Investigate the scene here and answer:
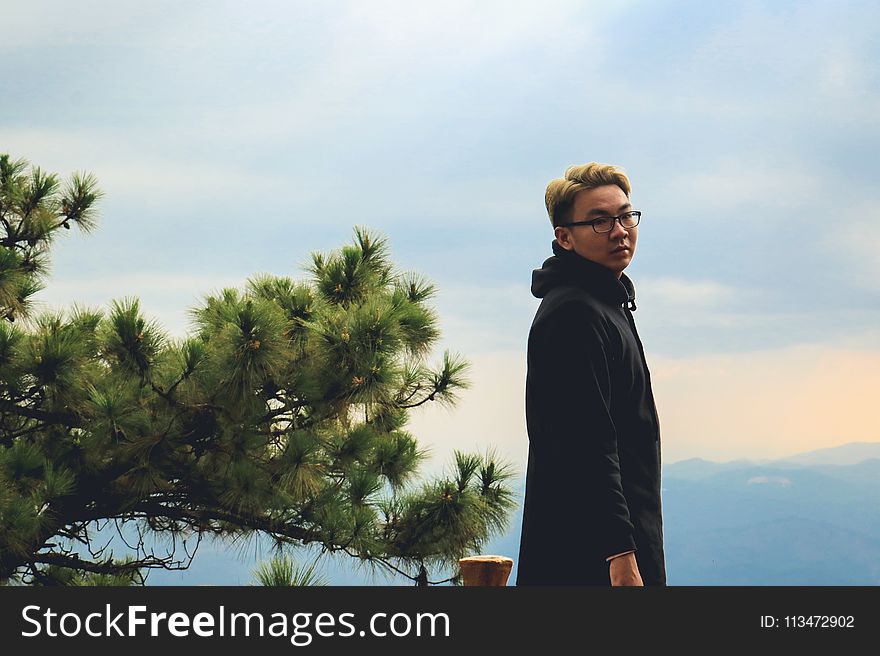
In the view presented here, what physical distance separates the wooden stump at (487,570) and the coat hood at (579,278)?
2.24ft

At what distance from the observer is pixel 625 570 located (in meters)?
1.23

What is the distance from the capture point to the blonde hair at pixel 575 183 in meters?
1.46

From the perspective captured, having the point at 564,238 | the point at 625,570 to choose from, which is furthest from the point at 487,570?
the point at 564,238

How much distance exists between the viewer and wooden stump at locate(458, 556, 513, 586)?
186 centimetres

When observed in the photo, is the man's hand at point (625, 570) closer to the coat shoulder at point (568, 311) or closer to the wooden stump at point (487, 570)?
the coat shoulder at point (568, 311)

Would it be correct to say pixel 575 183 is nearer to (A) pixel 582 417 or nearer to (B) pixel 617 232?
(B) pixel 617 232

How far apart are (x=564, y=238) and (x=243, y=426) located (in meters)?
2.12

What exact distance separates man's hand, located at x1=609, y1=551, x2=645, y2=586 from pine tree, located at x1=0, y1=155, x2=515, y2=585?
6.32 ft

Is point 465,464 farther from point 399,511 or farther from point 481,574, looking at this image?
point 481,574

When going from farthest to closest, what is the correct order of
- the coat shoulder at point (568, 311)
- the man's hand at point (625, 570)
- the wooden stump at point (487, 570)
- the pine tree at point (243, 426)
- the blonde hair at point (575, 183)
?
the pine tree at point (243, 426) < the wooden stump at point (487, 570) < the blonde hair at point (575, 183) < the coat shoulder at point (568, 311) < the man's hand at point (625, 570)

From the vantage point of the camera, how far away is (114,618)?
147 cm

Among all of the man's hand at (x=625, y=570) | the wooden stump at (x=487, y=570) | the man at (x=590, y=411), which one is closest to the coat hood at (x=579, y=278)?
the man at (x=590, y=411)

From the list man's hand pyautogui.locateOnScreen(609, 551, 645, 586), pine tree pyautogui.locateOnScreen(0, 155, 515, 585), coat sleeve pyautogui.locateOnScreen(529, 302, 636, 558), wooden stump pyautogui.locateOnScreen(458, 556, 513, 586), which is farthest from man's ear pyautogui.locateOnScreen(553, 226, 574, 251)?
pine tree pyautogui.locateOnScreen(0, 155, 515, 585)

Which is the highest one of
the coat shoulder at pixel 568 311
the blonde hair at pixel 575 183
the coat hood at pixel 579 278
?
the blonde hair at pixel 575 183
